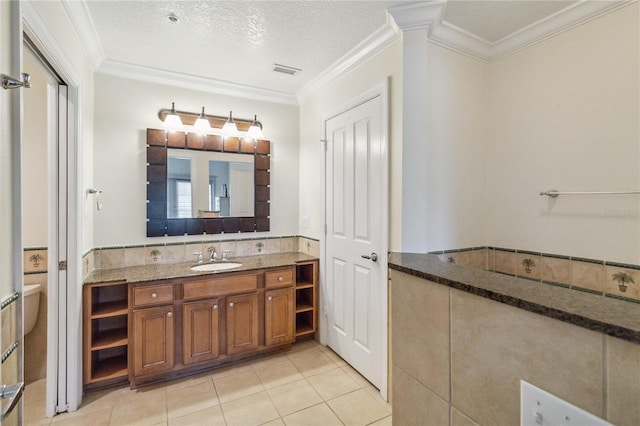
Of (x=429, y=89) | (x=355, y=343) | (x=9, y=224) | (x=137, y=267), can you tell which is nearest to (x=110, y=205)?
(x=137, y=267)

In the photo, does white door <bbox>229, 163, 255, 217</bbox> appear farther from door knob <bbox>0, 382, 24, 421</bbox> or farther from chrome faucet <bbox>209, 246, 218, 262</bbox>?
door knob <bbox>0, 382, 24, 421</bbox>

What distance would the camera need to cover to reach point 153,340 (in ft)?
7.42

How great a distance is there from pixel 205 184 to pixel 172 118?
0.64 m

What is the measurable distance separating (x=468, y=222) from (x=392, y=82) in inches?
44.9

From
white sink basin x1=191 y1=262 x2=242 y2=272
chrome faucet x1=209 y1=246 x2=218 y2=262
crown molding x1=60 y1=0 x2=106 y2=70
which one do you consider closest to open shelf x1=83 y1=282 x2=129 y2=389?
white sink basin x1=191 y1=262 x2=242 y2=272

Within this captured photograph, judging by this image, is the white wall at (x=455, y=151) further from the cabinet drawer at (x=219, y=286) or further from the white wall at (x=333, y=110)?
the cabinet drawer at (x=219, y=286)

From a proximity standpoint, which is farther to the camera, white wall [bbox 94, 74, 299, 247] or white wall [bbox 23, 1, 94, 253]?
white wall [bbox 94, 74, 299, 247]

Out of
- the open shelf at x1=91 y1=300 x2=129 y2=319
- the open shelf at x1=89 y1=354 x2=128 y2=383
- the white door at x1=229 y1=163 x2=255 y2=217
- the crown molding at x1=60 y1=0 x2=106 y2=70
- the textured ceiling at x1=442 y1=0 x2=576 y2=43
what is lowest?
the open shelf at x1=89 y1=354 x2=128 y2=383

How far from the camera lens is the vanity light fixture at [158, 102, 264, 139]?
2.72 metres

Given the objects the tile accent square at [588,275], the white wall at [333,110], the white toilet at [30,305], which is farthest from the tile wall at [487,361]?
the white toilet at [30,305]

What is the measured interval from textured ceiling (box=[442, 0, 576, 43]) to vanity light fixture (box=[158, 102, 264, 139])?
1881mm

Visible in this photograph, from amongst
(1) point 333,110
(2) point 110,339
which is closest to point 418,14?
(1) point 333,110

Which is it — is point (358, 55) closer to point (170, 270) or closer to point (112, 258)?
point (170, 270)

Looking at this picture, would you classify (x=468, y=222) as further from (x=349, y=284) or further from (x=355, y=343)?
(x=355, y=343)
